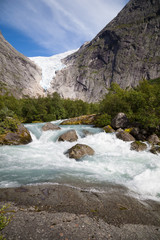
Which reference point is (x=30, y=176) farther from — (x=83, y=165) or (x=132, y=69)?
(x=132, y=69)

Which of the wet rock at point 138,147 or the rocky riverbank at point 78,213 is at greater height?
the rocky riverbank at point 78,213

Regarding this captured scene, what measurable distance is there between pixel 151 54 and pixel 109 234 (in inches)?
6863

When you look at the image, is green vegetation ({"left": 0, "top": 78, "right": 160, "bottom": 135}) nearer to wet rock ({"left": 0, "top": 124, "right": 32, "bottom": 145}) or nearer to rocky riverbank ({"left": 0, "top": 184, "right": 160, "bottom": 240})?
wet rock ({"left": 0, "top": 124, "right": 32, "bottom": 145})

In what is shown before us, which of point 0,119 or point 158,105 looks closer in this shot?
point 0,119

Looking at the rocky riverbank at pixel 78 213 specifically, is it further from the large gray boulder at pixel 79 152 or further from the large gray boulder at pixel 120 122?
the large gray boulder at pixel 120 122

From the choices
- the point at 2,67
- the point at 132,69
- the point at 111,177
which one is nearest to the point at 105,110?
the point at 111,177

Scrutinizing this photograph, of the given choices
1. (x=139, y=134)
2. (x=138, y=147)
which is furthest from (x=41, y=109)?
(x=138, y=147)

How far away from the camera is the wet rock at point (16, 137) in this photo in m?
15.5

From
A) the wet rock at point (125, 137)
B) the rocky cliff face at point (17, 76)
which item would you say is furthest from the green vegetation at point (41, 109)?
the rocky cliff face at point (17, 76)

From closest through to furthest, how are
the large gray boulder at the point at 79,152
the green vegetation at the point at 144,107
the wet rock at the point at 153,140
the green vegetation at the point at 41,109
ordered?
1. the large gray boulder at the point at 79,152
2. the wet rock at the point at 153,140
3. the green vegetation at the point at 144,107
4. the green vegetation at the point at 41,109

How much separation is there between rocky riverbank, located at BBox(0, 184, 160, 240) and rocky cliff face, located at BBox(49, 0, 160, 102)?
497 feet

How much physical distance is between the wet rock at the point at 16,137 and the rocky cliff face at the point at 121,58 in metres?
142

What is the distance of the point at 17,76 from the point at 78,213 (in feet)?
589

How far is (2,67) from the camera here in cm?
14575
